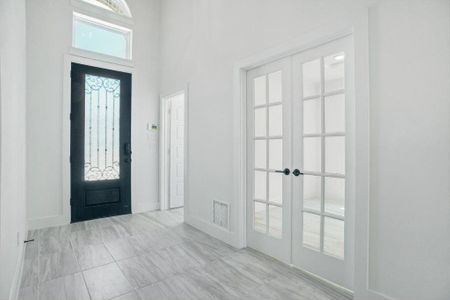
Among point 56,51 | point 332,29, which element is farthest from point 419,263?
point 56,51

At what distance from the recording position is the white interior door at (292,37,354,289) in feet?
6.34

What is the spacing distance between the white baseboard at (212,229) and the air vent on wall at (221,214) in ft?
0.21

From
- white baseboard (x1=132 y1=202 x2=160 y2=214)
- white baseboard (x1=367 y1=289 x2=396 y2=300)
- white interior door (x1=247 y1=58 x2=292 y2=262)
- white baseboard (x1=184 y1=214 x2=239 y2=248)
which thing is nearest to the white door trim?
white baseboard (x1=132 y1=202 x2=160 y2=214)

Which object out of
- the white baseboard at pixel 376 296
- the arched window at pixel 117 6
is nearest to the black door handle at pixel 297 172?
the white baseboard at pixel 376 296

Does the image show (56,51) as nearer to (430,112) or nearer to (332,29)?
(332,29)

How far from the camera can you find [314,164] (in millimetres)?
2205

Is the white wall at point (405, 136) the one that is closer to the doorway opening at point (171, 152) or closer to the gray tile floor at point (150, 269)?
the gray tile floor at point (150, 269)

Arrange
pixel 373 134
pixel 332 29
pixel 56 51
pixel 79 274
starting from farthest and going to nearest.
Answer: pixel 56 51 < pixel 79 274 < pixel 332 29 < pixel 373 134

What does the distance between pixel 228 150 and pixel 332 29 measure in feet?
5.50

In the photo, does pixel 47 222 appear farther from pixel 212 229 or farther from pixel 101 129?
pixel 212 229

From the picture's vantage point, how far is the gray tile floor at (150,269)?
193 cm

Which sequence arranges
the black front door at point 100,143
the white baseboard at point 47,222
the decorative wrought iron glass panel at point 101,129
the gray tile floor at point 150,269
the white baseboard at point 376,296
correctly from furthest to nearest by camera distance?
the decorative wrought iron glass panel at point 101,129 < the black front door at point 100,143 < the white baseboard at point 47,222 < the gray tile floor at point 150,269 < the white baseboard at point 376,296

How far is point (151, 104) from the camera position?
4.53 meters

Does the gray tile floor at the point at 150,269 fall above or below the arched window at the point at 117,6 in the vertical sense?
below
